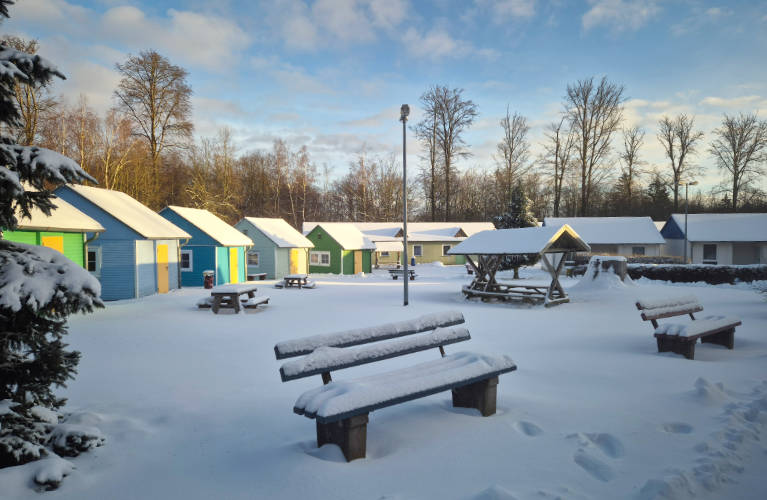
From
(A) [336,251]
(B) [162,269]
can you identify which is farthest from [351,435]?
(A) [336,251]

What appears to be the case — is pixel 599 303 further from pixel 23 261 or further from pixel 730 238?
pixel 730 238

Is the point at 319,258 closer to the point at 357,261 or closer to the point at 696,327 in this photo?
the point at 357,261

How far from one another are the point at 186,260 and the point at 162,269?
132 inches

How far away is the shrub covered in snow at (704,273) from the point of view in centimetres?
2083

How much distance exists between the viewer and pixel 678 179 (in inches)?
1751

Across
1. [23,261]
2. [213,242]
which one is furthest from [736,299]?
[213,242]

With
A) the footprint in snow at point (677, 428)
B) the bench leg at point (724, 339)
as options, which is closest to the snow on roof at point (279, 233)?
the bench leg at point (724, 339)

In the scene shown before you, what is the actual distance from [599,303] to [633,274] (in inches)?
393

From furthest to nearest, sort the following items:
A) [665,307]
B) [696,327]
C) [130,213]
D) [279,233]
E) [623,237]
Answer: [623,237] → [279,233] → [130,213] → [665,307] → [696,327]

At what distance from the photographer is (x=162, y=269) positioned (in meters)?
19.0

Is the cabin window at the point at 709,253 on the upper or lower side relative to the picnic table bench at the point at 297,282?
upper

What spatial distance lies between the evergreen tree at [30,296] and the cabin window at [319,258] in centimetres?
2879

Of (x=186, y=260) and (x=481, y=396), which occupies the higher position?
(x=186, y=260)

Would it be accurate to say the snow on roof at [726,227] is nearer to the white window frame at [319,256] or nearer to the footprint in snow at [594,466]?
the white window frame at [319,256]
